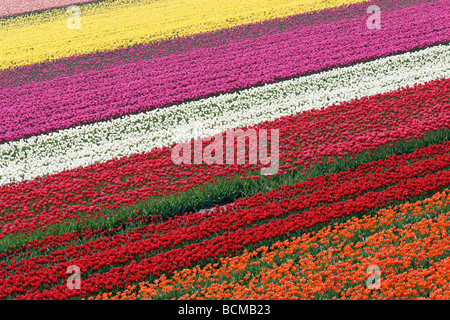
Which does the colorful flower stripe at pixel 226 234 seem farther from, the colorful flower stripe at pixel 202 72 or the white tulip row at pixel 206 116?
the colorful flower stripe at pixel 202 72

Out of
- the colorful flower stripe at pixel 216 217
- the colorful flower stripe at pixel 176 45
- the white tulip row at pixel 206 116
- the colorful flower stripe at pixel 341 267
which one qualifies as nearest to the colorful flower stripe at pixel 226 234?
the colorful flower stripe at pixel 216 217

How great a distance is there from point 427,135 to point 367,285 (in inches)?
245

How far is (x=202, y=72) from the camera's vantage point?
771 inches

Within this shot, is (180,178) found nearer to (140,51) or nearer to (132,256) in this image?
(132,256)

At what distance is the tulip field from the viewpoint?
6.95 metres

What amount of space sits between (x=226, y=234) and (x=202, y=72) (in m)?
12.4

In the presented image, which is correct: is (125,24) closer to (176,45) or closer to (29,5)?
(176,45)

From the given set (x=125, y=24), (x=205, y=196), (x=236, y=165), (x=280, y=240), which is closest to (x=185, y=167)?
(x=236, y=165)

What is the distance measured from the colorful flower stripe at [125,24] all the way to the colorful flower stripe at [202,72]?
4.02 meters

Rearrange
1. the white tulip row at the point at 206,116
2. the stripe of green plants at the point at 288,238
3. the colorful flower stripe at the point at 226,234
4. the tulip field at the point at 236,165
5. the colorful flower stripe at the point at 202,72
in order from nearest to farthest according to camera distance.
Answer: the tulip field at the point at 236,165 → the stripe of green plants at the point at 288,238 → the colorful flower stripe at the point at 226,234 → the white tulip row at the point at 206,116 → the colorful flower stripe at the point at 202,72

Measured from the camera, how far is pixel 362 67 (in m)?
18.1

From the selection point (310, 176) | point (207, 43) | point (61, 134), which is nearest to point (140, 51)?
point (207, 43)

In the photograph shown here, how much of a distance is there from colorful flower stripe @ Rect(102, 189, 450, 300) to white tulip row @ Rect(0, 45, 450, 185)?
6.63 metres

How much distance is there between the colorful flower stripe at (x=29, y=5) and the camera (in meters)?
36.1
